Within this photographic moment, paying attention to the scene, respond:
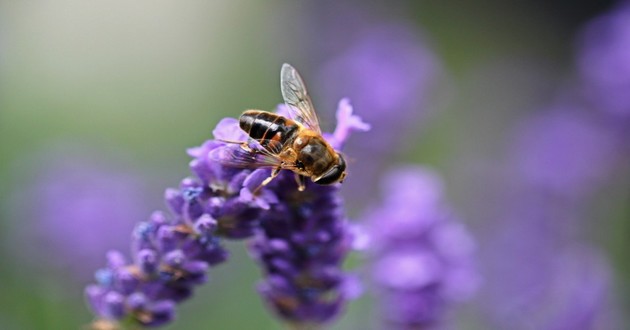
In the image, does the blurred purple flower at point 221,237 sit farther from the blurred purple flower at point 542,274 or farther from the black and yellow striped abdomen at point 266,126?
the blurred purple flower at point 542,274

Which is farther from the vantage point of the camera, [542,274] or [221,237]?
[542,274]

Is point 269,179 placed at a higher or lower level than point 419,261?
lower

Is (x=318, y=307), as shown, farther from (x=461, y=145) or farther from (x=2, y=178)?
(x=461, y=145)

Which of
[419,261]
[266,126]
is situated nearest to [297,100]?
[266,126]

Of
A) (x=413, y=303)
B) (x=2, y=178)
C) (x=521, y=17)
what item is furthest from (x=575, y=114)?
(x=521, y=17)

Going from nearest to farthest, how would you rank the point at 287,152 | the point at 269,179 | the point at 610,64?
the point at 269,179 → the point at 287,152 → the point at 610,64

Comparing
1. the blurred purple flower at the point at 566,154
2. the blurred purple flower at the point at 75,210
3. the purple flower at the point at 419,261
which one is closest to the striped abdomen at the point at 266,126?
the purple flower at the point at 419,261

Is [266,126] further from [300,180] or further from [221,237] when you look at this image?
[221,237]
